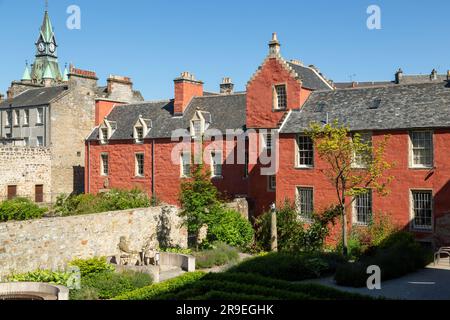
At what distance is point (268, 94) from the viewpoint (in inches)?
1316

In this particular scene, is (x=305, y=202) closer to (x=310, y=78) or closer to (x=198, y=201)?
(x=198, y=201)

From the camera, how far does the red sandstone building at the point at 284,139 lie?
88.6 feet

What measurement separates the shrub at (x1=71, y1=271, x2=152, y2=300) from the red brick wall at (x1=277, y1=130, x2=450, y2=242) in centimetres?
1192

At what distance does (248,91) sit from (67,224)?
15123 millimetres

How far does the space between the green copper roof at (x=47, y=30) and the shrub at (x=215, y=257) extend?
3781 inches

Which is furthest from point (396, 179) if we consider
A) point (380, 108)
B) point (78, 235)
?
point (78, 235)

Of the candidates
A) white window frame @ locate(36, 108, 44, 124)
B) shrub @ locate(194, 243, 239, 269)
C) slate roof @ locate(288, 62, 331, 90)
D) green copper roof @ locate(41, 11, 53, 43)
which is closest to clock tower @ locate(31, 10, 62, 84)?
green copper roof @ locate(41, 11, 53, 43)

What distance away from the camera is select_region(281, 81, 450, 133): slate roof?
27.2 metres

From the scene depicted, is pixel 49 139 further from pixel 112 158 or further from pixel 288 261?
pixel 288 261

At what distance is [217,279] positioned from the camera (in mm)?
17781

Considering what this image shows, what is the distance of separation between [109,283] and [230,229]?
10.6 meters

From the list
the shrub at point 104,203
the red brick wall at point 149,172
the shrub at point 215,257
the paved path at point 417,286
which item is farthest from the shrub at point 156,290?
the red brick wall at point 149,172

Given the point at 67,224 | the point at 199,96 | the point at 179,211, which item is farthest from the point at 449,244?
the point at 199,96

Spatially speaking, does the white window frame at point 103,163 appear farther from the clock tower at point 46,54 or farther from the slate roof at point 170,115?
the clock tower at point 46,54
